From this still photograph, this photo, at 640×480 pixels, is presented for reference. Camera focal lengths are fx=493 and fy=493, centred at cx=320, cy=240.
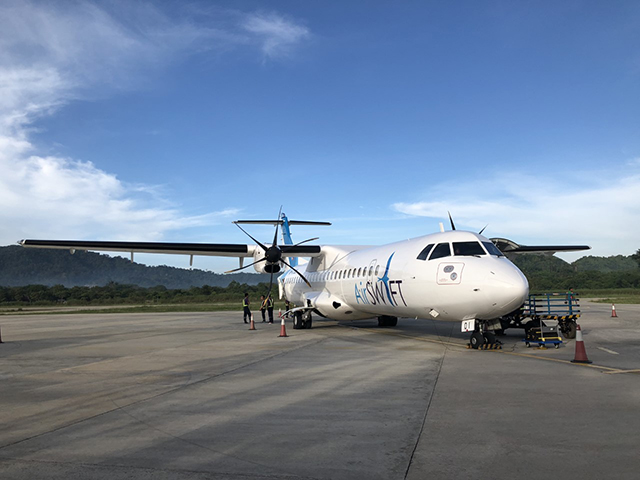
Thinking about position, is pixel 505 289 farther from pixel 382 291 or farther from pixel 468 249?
pixel 382 291

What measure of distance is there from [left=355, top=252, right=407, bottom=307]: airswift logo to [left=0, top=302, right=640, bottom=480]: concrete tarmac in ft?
8.47

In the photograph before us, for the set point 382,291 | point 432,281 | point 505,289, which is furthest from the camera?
point 382,291

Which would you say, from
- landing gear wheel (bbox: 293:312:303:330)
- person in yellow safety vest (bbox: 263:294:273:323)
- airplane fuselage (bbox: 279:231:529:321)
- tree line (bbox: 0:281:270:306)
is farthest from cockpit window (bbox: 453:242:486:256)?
tree line (bbox: 0:281:270:306)

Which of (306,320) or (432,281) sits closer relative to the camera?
(432,281)

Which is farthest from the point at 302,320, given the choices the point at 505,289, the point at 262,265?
the point at 505,289

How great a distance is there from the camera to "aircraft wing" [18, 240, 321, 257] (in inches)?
717

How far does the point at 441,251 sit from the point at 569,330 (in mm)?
5308

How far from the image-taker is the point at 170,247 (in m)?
19.1

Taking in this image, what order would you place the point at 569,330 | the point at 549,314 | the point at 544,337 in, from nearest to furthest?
the point at 544,337 < the point at 549,314 < the point at 569,330

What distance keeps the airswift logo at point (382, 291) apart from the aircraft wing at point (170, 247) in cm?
470

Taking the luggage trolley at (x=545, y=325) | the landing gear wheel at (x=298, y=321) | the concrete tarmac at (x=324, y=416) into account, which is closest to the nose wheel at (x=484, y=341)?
the concrete tarmac at (x=324, y=416)

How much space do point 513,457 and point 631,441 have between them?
1.29 meters

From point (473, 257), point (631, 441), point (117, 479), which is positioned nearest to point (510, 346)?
point (473, 257)

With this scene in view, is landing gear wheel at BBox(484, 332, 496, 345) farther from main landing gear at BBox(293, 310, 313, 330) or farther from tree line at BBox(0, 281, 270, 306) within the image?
tree line at BBox(0, 281, 270, 306)
